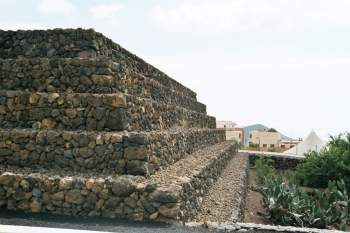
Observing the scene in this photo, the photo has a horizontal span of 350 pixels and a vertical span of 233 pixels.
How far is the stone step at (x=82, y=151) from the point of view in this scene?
7.73 metres

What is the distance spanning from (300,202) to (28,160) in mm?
6273

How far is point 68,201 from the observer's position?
23.3 feet

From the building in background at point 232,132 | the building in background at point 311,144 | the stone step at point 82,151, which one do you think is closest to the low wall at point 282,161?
the building in background at point 311,144

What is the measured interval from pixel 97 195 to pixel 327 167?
14443 millimetres

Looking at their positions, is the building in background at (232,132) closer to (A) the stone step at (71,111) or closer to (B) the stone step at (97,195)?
(A) the stone step at (71,111)

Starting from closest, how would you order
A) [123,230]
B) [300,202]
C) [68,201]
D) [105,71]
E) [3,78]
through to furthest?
[123,230] → [68,201] → [105,71] → [3,78] → [300,202]

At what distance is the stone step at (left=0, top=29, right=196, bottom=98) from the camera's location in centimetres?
976

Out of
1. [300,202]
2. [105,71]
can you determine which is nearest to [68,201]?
[105,71]

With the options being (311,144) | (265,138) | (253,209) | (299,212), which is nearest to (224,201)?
(299,212)

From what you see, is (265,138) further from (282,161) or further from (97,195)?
(97,195)

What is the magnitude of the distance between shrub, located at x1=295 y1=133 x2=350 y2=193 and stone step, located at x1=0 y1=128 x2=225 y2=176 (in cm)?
1247

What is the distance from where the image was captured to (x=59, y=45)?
33.1 feet

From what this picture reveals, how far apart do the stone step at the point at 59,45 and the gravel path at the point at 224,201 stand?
3.69 meters

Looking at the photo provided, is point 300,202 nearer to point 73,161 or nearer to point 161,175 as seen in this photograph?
point 161,175
